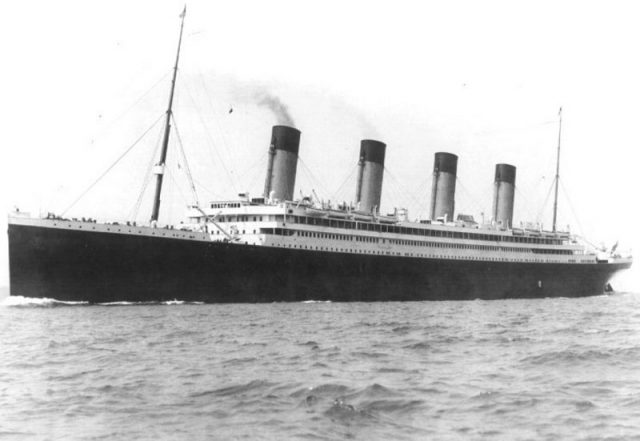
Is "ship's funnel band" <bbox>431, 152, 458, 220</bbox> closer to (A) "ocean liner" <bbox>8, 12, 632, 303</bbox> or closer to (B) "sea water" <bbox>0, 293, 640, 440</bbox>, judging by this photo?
(A) "ocean liner" <bbox>8, 12, 632, 303</bbox>

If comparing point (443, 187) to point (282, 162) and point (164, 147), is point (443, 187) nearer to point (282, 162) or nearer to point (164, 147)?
point (282, 162)

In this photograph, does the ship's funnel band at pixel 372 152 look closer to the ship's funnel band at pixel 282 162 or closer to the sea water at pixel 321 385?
the ship's funnel band at pixel 282 162

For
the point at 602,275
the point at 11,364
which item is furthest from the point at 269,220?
the point at 602,275

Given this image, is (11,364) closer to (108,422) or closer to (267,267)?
(108,422)

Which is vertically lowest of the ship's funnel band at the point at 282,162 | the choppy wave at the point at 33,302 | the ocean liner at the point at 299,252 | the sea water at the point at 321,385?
the choppy wave at the point at 33,302

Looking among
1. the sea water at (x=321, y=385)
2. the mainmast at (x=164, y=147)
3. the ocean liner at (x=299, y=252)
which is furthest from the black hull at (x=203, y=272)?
the sea water at (x=321, y=385)

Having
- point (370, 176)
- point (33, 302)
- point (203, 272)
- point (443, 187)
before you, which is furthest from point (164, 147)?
point (443, 187)
